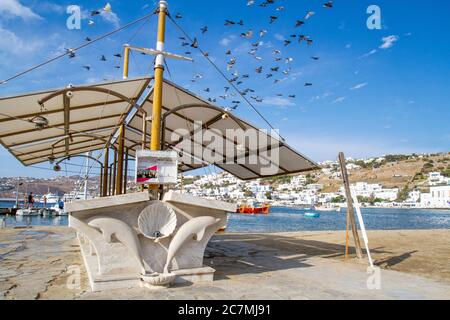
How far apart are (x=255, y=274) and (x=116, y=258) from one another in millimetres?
3185

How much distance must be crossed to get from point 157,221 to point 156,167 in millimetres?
1101

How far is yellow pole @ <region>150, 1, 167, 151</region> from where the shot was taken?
6781mm

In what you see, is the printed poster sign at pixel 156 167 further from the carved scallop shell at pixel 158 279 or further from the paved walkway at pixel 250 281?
the paved walkway at pixel 250 281

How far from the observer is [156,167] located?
20.9 feet

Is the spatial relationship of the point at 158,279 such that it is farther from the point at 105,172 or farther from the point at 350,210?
the point at 105,172

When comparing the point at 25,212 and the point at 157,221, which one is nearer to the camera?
the point at 157,221

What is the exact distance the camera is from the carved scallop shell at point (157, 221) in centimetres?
582

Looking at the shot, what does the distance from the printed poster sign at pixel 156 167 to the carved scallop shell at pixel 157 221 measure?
566mm

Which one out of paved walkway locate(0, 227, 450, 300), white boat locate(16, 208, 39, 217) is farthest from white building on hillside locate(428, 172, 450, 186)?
paved walkway locate(0, 227, 450, 300)

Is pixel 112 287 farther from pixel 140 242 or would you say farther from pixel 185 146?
pixel 185 146

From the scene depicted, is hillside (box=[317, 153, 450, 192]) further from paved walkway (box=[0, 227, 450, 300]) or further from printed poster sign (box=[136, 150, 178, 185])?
printed poster sign (box=[136, 150, 178, 185])

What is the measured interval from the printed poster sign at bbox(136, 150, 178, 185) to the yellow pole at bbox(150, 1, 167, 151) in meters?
0.39

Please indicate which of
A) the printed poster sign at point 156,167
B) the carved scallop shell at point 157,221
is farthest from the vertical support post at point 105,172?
the carved scallop shell at point 157,221

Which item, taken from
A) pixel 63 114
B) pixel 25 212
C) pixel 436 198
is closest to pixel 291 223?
pixel 25 212
